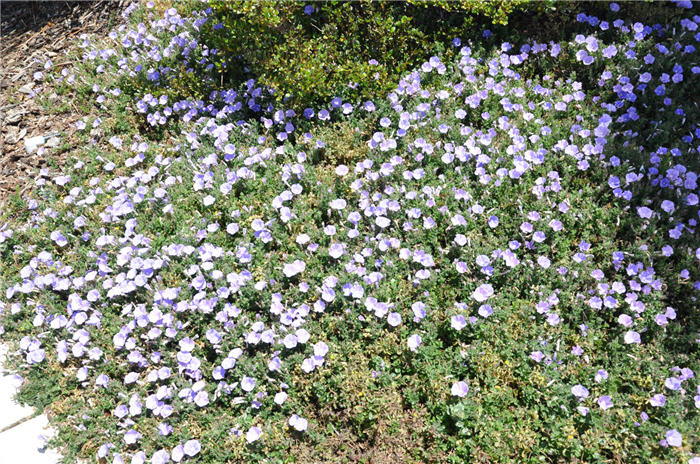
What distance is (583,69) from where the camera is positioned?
17.1ft

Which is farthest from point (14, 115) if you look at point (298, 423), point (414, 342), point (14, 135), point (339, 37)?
point (414, 342)

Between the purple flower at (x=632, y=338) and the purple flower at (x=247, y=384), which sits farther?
the purple flower at (x=247, y=384)

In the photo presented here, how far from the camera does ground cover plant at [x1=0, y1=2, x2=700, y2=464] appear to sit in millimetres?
3561

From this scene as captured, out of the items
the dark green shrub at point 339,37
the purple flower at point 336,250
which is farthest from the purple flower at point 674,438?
the dark green shrub at point 339,37

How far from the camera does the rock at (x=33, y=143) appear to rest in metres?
6.07

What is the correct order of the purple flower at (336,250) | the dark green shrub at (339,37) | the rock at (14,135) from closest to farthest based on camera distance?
the purple flower at (336,250), the dark green shrub at (339,37), the rock at (14,135)

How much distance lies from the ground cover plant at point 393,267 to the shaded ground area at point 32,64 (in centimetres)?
56

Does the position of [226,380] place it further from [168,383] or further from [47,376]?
[47,376]

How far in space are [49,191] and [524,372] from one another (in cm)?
474

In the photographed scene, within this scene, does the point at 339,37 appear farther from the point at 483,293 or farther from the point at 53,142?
the point at 53,142

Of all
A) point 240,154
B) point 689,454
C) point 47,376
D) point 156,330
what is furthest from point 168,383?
point 689,454

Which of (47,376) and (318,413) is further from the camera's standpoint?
(47,376)

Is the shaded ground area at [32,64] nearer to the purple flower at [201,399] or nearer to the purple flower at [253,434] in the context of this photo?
the purple flower at [201,399]

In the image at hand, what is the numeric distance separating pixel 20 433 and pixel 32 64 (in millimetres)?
4951
